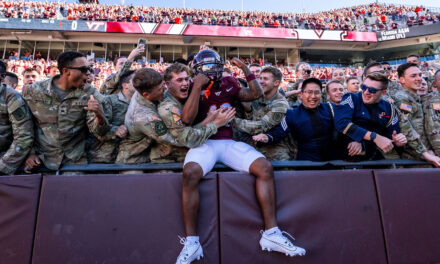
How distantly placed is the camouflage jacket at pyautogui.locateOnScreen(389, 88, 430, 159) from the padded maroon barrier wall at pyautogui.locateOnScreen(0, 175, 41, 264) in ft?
14.4

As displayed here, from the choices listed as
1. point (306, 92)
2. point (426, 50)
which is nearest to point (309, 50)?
point (426, 50)

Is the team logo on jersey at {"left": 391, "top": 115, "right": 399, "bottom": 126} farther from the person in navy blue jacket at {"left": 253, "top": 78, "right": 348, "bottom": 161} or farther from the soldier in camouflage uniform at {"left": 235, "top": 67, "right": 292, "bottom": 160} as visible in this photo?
the soldier in camouflage uniform at {"left": 235, "top": 67, "right": 292, "bottom": 160}

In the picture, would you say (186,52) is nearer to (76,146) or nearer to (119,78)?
(119,78)

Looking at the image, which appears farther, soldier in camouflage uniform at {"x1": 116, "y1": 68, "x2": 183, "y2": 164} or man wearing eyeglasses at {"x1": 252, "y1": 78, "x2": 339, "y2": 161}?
man wearing eyeglasses at {"x1": 252, "y1": 78, "x2": 339, "y2": 161}

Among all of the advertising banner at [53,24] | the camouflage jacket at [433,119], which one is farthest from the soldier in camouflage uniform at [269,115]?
the advertising banner at [53,24]

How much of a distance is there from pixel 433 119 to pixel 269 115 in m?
2.42

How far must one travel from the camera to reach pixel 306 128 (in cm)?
337

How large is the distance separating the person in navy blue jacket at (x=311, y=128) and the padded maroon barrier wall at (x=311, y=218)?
0.58 m

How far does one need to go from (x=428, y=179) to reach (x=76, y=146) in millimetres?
4206

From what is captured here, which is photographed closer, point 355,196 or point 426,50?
point 355,196

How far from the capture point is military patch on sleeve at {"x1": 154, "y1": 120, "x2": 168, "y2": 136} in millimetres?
2779

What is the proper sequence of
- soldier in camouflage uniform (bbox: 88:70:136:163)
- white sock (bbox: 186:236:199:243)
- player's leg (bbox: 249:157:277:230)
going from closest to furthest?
white sock (bbox: 186:236:199:243) < player's leg (bbox: 249:157:277:230) < soldier in camouflage uniform (bbox: 88:70:136:163)

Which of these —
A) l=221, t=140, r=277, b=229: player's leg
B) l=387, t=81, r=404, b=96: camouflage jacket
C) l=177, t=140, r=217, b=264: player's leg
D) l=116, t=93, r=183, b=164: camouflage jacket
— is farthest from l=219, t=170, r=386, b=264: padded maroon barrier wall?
l=387, t=81, r=404, b=96: camouflage jacket

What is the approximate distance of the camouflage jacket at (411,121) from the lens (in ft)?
10.8
